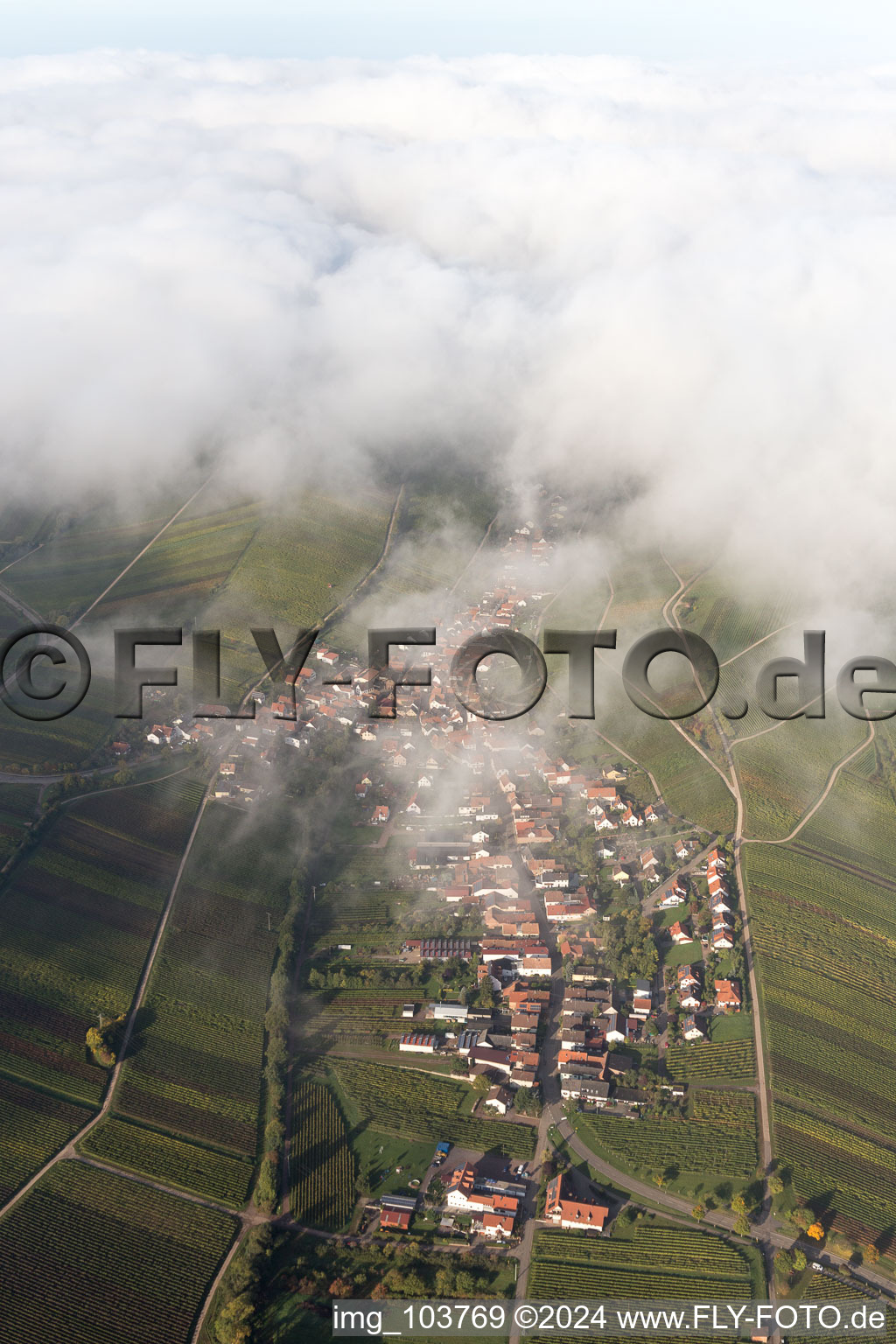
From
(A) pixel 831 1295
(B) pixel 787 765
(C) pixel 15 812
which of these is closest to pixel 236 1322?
(A) pixel 831 1295

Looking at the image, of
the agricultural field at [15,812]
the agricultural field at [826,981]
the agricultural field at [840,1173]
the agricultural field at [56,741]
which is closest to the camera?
the agricultural field at [840,1173]

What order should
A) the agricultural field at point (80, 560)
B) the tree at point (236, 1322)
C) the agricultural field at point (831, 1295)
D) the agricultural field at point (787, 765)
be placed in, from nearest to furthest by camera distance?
the tree at point (236, 1322)
the agricultural field at point (831, 1295)
the agricultural field at point (787, 765)
the agricultural field at point (80, 560)

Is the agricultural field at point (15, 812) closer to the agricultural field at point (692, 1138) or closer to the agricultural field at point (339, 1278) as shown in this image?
the agricultural field at point (339, 1278)

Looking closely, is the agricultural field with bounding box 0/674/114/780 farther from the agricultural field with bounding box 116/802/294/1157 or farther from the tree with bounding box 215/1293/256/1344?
the tree with bounding box 215/1293/256/1344

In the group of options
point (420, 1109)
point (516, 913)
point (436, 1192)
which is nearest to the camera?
point (436, 1192)

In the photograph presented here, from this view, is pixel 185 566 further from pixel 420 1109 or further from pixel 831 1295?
pixel 831 1295

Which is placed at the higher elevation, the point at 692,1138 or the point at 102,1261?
the point at 692,1138

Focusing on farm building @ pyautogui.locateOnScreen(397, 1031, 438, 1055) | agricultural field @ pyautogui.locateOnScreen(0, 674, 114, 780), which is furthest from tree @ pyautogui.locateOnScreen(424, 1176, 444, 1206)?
agricultural field @ pyautogui.locateOnScreen(0, 674, 114, 780)

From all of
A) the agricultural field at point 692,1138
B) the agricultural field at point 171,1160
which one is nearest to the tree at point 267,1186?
the agricultural field at point 171,1160
